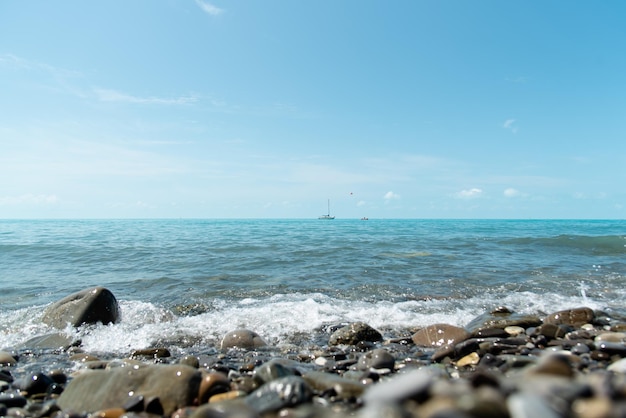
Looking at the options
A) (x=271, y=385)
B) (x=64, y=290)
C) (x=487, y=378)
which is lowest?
(x=64, y=290)

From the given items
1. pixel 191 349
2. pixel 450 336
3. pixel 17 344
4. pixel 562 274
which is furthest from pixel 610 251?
pixel 17 344

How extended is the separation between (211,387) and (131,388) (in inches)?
37.1

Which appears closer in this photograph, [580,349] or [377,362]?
[377,362]

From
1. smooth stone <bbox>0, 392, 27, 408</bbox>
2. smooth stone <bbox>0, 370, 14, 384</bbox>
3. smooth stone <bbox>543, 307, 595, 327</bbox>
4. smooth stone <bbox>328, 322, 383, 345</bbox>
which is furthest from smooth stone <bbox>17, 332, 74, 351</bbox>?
smooth stone <bbox>543, 307, 595, 327</bbox>

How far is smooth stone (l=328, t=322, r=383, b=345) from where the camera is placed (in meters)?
6.37

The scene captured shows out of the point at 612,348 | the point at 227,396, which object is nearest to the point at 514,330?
the point at 612,348

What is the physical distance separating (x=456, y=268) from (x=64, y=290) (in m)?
14.4

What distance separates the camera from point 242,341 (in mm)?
6328

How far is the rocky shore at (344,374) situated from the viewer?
2045 mm

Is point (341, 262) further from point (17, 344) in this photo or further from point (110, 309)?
point (17, 344)

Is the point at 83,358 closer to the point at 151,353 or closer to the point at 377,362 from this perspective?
the point at 151,353

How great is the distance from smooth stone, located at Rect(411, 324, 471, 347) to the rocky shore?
0.09 feet

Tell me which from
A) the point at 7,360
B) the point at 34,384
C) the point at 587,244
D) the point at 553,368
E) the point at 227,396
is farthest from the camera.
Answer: the point at 587,244

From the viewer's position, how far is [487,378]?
2281 millimetres
